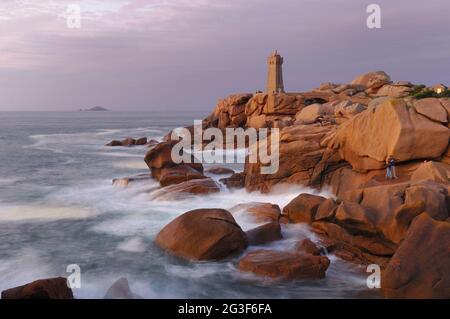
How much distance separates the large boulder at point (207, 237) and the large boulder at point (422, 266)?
458 cm

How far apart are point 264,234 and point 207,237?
6.88ft

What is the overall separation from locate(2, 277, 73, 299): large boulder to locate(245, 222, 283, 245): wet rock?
6.10 m

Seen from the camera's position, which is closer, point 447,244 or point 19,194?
Answer: point 447,244

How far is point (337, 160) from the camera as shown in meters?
20.2

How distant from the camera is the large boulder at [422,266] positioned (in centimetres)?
987

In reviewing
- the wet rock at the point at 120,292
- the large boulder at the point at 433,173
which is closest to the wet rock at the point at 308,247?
the wet rock at the point at 120,292

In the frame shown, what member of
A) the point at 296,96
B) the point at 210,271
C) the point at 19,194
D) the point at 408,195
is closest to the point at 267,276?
the point at 210,271

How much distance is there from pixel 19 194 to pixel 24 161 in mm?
16580

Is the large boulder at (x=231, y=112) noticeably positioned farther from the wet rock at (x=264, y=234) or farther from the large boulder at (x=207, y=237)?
the large boulder at (x=207, y=237)

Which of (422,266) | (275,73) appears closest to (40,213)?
(422,266)

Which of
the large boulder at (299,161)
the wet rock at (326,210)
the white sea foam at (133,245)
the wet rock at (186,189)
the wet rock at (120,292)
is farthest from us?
the wet rock at (186,189)

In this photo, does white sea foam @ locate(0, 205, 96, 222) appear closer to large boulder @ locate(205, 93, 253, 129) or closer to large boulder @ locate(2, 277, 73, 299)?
large boulder @ locate(2, 277, 73, 299)
